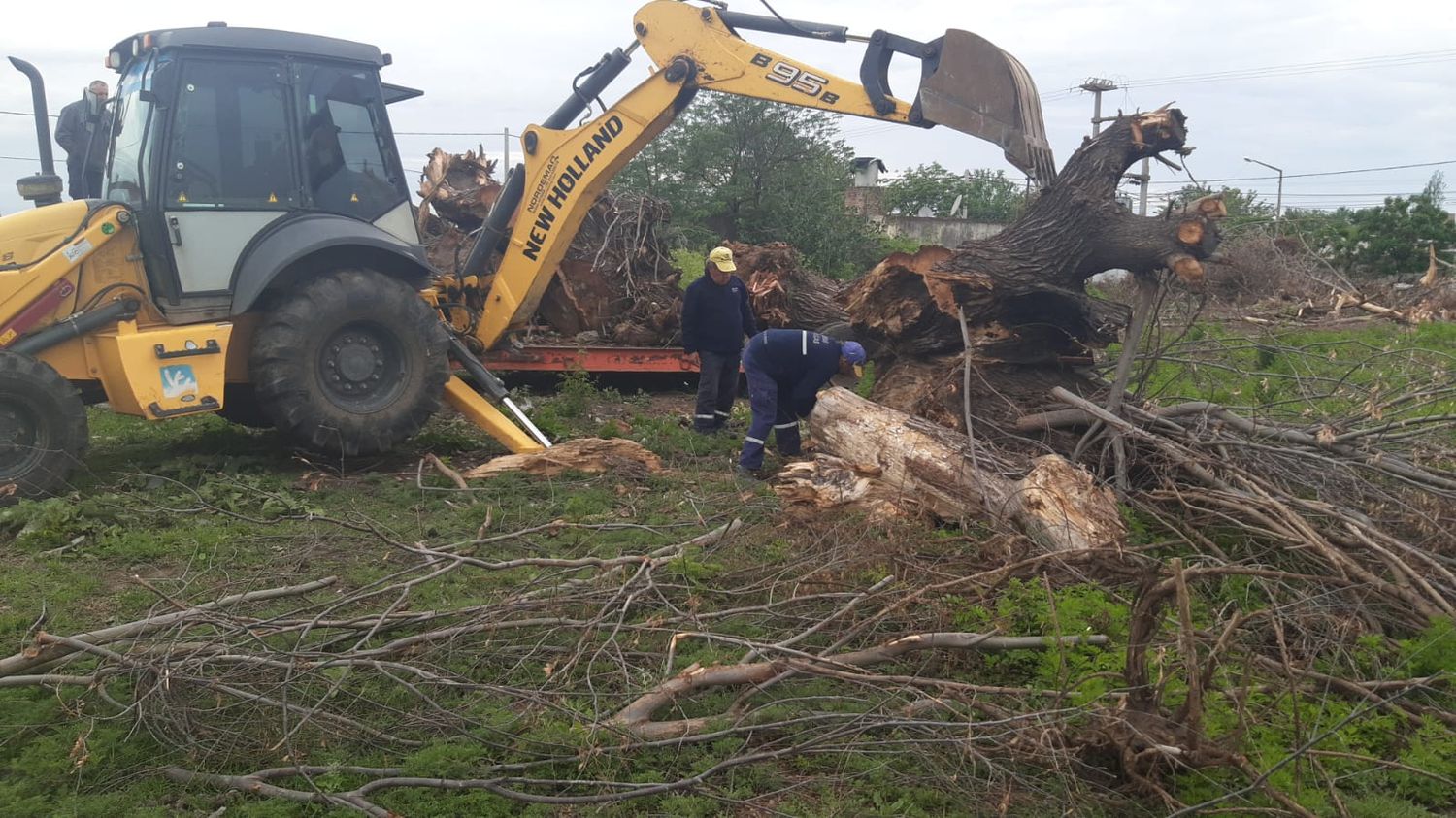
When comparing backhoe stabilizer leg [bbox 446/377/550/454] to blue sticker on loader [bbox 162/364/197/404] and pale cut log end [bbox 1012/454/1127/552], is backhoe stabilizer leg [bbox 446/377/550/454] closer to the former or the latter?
blue sticker on loader [bbox 162/364/197/404]

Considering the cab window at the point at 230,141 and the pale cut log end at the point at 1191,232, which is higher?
the cab window at the point at 230,141

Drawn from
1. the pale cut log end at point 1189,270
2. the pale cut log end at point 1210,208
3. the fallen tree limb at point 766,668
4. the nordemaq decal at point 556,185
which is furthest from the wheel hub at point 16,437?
the pale cut log end at point 1210,208

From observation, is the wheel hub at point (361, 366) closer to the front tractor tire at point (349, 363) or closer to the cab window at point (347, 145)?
the front tractor tire at point (349, 363)

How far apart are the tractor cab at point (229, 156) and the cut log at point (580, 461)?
1619 millimetres

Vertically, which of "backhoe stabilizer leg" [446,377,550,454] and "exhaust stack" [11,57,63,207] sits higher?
"exhaust stack" [11,57,63,207]

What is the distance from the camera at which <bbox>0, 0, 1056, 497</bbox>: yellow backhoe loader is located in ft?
20.6

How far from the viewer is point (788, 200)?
63.1 ft

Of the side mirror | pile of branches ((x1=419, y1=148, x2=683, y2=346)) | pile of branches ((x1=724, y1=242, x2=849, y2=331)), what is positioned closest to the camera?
the side mirror

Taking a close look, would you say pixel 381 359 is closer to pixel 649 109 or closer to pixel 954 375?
pixel 649 109

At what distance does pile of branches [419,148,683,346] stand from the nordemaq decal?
1.52 meters

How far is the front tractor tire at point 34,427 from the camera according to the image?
19.6ft

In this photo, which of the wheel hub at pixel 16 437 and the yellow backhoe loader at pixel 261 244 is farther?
the yellow backhoe loader at pixel 261 244

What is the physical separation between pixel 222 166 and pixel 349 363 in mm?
1446

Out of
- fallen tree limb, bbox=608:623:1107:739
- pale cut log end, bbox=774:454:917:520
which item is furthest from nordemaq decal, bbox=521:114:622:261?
fallen tree limb, bbox=608:623:1107:739
